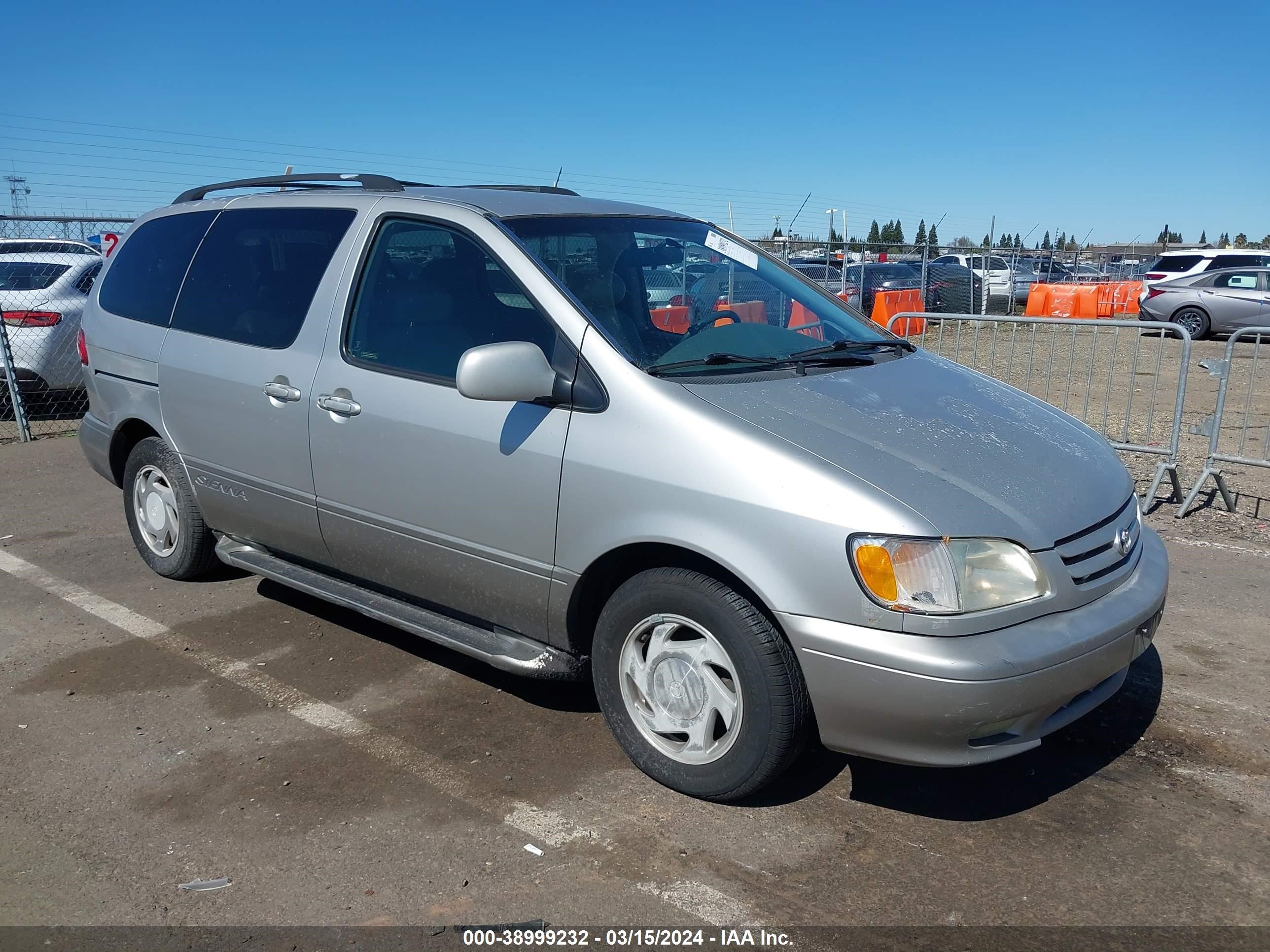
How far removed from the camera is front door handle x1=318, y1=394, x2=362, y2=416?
390 centimetres

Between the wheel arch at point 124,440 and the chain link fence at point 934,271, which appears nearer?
the wheel arch at point 124,440

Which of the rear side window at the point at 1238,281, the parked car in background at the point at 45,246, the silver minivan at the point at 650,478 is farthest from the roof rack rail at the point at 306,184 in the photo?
the rear side window at the point at 1238,281

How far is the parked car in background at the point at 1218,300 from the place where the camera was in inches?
753

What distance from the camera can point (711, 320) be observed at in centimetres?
380

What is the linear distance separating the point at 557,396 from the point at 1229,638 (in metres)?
3.33

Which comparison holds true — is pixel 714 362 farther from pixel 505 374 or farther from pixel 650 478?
pixel 505 374

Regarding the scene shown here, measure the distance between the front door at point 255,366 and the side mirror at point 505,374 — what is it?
110 centimetres

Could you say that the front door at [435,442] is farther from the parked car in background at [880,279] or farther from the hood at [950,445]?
the parked car in background at [880,279]

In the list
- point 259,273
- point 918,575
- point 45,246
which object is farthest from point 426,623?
point 45,246

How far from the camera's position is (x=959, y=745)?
9.36 ft

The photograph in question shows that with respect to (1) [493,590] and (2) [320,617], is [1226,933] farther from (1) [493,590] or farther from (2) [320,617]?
(2) [320,617]

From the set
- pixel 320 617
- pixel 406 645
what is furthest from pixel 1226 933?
pixel 320 617

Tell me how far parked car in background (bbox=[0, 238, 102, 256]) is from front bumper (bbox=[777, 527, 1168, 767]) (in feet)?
35.8

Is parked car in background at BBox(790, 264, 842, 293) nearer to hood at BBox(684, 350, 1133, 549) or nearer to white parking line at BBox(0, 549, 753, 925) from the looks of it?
white parking line at BBox(0, 549, 753, 925)
